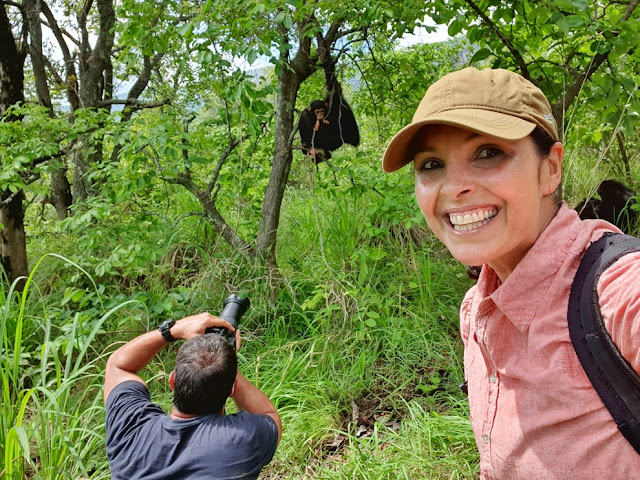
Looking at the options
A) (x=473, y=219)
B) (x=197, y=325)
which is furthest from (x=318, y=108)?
(x=473, y=219)

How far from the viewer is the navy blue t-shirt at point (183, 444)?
62.1 inches

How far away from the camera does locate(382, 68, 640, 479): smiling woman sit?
75 cm

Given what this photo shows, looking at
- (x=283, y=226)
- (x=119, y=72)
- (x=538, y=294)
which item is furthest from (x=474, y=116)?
(x=119, y=72)

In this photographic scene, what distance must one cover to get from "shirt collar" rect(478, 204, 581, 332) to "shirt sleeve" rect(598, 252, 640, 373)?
0.33 ft

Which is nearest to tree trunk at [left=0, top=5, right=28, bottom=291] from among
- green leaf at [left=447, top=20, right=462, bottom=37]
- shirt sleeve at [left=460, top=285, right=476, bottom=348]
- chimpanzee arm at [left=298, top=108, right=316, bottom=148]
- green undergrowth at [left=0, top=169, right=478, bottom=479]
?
green undergrowth at [left=0, top=169, right=478, bottom=479]

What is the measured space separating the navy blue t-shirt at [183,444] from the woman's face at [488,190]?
107 cm

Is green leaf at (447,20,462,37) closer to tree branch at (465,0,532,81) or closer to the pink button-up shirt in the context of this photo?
tree branch at (465,0,532,81)

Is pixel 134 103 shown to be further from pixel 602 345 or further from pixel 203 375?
pixel 602 345

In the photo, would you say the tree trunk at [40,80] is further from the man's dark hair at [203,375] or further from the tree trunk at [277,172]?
the man's dark hair at [203,375]

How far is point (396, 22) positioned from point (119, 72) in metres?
5.77

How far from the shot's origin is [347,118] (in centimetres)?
420

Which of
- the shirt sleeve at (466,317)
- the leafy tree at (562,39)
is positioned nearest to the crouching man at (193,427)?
the shirt sleeve at (466,317)

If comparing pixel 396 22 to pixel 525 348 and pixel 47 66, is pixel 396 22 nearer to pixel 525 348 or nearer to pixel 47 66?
pixel 525 348

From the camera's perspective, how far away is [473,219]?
877 mm
